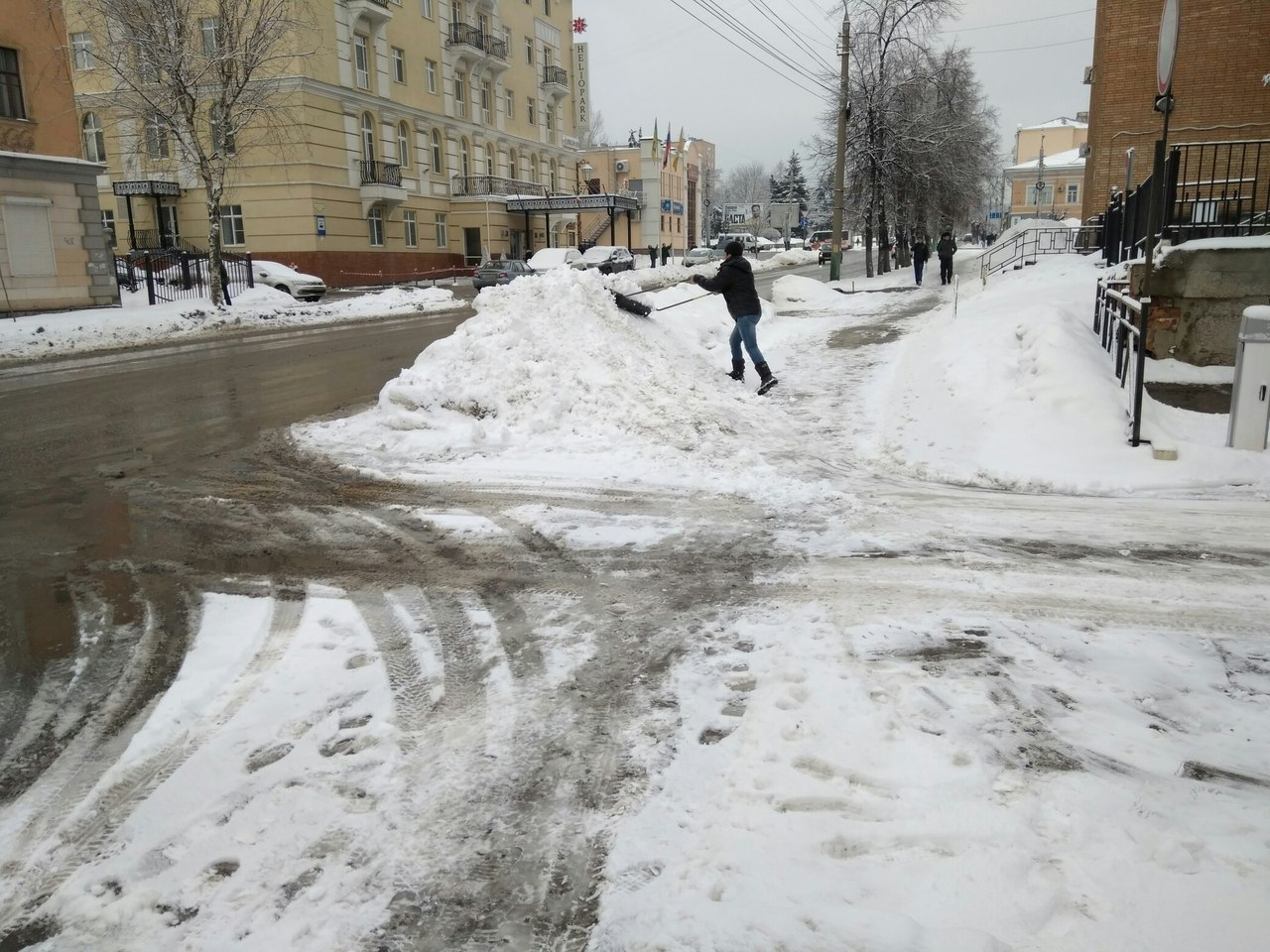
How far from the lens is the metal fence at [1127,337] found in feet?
25.0

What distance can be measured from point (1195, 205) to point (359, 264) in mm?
36829

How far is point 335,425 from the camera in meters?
9.95

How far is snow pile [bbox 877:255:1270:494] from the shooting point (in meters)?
7.37

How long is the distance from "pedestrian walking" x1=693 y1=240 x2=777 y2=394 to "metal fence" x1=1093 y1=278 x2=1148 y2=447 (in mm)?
4042

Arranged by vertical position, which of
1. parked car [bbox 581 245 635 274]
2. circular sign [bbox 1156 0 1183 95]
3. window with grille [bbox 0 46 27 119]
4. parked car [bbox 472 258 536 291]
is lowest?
parked car [bbox 472 258 536 291]

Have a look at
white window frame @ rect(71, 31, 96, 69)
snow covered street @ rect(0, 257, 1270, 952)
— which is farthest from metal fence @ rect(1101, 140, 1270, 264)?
white window frame @ rect(71, 31, 96, 69)

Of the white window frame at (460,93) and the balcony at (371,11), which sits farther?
the white window frame at (460,93)

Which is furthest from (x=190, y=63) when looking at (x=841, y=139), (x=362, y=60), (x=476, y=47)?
(x=476, y=47)

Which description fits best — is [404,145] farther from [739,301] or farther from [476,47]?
[739,301]

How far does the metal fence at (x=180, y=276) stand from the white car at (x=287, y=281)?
0.54 metres

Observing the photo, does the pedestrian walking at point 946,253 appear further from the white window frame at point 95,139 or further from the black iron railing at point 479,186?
the white window frame at point 95,139

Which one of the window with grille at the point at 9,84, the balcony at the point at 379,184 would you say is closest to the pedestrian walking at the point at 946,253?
the balcony at the point at 379,184

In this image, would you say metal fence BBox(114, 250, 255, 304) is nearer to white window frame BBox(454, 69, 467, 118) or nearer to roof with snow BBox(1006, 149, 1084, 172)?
white window frame BBox(454, 69, 467, 118)

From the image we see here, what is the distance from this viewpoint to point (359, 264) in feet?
136
